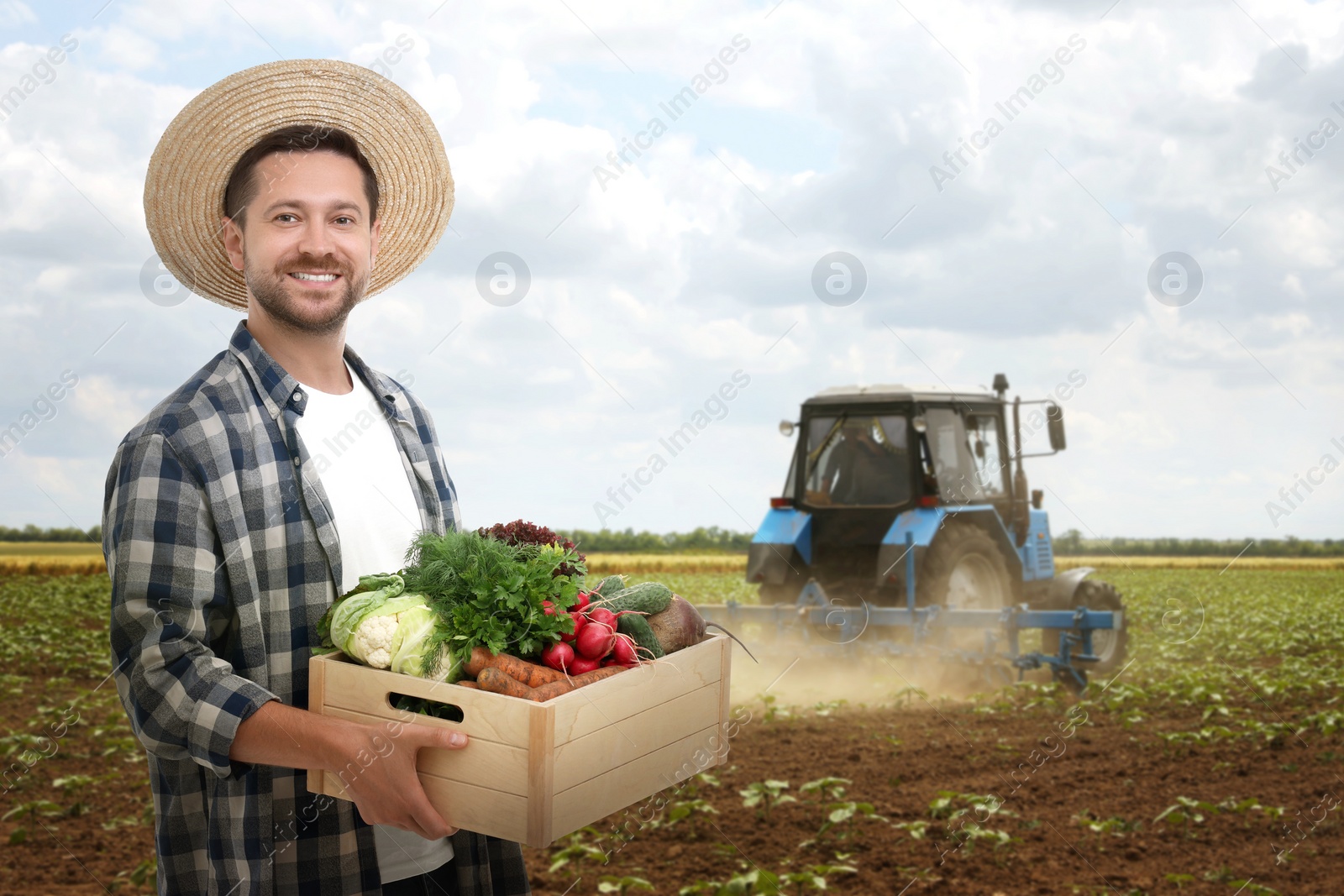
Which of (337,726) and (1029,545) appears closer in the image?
(337,726)

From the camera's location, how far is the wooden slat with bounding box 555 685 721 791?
1877 millimetres

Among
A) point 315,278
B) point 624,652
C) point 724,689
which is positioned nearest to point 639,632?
point 624,652

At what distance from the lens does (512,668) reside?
1.93 meters

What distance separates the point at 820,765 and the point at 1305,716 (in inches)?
168

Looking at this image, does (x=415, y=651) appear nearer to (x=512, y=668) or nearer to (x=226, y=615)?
(x=512, y=668)

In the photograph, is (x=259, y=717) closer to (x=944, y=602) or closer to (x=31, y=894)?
(x=31, y=894)

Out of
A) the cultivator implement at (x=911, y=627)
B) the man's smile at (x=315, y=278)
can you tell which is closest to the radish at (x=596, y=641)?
the man's smile at (x=315, y=278)

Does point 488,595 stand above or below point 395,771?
above

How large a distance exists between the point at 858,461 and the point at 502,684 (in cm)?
770

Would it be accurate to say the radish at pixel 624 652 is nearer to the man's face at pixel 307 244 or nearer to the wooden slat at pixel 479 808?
the wooden slat at pixel 479 808

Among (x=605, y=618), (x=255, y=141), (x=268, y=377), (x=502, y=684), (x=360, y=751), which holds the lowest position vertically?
(x=360, y=751)

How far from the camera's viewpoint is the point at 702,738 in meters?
2.31

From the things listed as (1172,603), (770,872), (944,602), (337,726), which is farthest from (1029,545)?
(1172,603)

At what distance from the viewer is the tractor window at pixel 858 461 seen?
9008 mm
